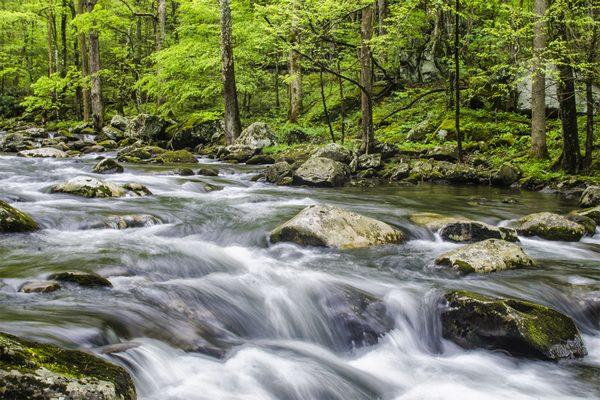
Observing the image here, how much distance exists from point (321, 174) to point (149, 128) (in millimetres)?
11198

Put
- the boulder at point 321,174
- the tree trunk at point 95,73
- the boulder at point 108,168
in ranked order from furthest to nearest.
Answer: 1. the tree trunk at point 95,73
2. the boulder at point 108,168
3. the boulder at point 321,174

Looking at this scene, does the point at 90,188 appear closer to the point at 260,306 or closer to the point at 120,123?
the point at 260,306

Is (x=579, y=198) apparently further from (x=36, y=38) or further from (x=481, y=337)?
(x=36, y=38)

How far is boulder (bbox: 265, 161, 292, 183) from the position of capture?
43.5ft

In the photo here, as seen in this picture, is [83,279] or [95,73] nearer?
[83,279]

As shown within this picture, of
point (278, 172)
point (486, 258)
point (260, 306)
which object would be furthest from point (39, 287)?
point (278, 172)

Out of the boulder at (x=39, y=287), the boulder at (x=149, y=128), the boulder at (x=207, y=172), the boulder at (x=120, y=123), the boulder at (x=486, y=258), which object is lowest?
the boulder at (x=486, y=258)

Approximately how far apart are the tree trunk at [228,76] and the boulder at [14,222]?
1064 cm

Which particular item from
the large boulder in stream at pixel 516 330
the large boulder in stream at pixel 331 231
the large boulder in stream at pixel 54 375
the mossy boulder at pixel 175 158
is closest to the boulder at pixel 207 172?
the mossy boulder at pixel 175 158

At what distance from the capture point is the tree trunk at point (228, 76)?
1639 centimetres

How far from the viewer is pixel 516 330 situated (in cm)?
460

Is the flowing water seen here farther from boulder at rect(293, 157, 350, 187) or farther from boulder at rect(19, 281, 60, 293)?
boulder at rect(293, 157, 350, 187)

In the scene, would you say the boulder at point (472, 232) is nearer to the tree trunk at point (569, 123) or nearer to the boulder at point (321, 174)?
the tree trunk at point (569, 123)

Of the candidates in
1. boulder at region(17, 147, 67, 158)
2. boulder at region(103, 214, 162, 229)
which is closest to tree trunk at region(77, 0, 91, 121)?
boulder at region(17, 147, 67, 158)
